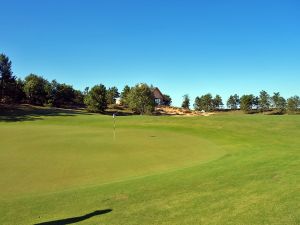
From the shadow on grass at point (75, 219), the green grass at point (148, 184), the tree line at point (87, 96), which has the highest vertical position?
the tree line at point (87, 96)

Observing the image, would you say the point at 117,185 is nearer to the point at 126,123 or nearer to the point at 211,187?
the point at 211,187

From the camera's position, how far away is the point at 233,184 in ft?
31.6

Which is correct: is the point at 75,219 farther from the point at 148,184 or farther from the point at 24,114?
the point at 24,114

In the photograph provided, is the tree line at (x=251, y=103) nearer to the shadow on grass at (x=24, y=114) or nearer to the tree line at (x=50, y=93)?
the tree line at (x=50, y=93)

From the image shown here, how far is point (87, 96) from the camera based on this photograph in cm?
8262

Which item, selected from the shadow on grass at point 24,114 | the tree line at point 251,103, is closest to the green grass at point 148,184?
the shadow on grass at point 24,114

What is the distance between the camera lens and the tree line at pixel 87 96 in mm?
74875

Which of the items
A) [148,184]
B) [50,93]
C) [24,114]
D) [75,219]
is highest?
[50,93]

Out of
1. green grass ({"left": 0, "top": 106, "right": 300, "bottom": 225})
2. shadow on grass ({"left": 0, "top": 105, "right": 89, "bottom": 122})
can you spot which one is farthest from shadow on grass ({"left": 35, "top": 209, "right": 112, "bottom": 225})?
shadow on grass ({"left": 0, "top": 105, "right": 89, "bottom": 122})

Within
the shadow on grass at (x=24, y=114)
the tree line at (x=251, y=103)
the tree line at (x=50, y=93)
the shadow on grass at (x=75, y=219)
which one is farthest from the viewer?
the tree line at (x=251, y=103)

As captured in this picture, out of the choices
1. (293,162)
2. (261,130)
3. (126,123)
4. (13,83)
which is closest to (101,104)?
(13,83)

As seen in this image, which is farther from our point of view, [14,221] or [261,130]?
[261,130]

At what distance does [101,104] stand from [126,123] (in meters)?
45.3

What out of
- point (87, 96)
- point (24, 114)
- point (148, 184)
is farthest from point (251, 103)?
point (148, 184)
